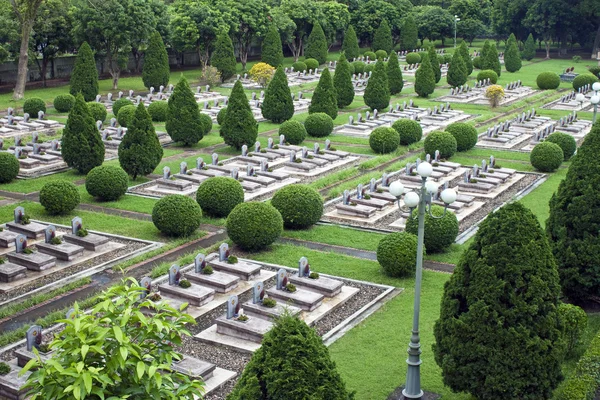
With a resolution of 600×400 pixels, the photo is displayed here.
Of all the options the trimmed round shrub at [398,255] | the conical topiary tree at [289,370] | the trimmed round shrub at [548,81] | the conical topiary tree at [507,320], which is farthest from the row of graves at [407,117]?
the conical topiary tree at [289,370]

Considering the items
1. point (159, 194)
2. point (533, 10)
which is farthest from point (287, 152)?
point (533, 10)

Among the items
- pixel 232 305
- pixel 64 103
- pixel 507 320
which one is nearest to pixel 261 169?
pixel 232 305

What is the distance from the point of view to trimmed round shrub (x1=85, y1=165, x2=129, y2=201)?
23.6 m

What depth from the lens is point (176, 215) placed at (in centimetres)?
2036

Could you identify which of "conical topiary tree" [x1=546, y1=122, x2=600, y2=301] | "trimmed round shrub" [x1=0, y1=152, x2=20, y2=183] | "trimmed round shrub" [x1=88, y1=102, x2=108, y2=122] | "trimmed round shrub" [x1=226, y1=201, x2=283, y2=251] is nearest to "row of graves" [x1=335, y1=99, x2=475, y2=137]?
"trimmed round shrub" [x1=88, y1=102, x2=108, y2=122]

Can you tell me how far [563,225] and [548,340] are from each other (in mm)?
4992

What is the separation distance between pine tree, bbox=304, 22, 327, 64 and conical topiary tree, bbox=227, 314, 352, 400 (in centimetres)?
5436

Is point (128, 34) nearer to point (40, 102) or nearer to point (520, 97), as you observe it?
point (40, 102)

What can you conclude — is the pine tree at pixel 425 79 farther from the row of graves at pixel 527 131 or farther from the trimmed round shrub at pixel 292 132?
the trimmed round shrub at pixel 292 132

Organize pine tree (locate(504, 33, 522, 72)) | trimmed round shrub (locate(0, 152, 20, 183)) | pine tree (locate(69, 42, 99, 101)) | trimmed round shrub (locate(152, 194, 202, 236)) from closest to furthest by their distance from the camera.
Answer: trimmed round shrub (locate(152, 194, 202, 236)) < trimmed round shrub (locate(0, 152, 20, 183)) < pine tree (locate(69, 42, 99, 101)) < pine tree (locate(504, 33, 522, 72))

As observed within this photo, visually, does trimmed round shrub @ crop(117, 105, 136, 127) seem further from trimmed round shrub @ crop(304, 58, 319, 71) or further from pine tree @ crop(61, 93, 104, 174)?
trimmed round shrub @ crop(304, 58, 319, 71)

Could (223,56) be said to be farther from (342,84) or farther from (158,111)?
(158,111)

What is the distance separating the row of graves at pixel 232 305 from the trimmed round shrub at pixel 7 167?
33.3 feet

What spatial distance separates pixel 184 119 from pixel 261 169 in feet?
17.7
